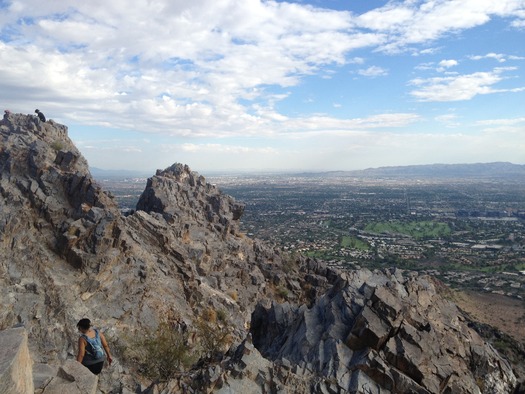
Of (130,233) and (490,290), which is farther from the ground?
(130,233)

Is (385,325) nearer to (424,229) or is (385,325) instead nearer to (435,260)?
(435,260)

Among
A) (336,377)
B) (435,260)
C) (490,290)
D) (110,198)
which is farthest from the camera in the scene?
(435,260)

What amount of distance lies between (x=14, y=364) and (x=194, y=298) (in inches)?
1165

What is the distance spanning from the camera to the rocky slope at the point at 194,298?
61.8 feet

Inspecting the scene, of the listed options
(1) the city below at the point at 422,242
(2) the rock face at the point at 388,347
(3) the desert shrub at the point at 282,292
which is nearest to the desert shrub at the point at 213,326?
(2) the rock face at the point at 388,347

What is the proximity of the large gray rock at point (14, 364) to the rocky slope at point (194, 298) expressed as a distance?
27.5 ft

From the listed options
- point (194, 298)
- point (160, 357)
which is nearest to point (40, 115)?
point (194, 298)

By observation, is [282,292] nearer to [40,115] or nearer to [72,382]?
[40,115]

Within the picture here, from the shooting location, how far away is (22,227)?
102ft

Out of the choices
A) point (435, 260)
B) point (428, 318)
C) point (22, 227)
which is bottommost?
point (435, 260)

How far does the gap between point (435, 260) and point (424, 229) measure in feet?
184

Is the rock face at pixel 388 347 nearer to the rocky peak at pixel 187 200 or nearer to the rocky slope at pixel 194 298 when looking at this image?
the rocky slope at pixel 194 298

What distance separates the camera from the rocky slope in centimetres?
1883

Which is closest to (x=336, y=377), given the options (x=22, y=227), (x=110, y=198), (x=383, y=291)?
(x=383, y=291)
